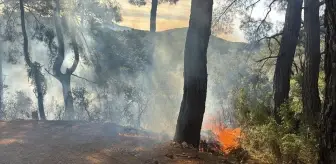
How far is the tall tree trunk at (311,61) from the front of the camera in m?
8.72

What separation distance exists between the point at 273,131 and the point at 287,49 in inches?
141

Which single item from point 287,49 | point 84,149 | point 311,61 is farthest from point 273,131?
point 84,149

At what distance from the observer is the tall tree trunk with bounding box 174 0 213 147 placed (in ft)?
28.7

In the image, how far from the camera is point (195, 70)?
888 centimetres

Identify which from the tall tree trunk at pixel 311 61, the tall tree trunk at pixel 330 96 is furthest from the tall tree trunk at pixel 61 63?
the tall tree trunk at pixel 330 96

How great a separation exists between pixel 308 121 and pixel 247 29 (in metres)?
12.3

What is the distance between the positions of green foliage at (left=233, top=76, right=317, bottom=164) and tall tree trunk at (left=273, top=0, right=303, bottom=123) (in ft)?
0.96

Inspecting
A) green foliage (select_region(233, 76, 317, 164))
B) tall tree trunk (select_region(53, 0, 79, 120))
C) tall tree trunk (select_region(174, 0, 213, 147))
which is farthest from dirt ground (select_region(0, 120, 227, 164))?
tall tree trunk (select_region(53, 0, 79, 120))

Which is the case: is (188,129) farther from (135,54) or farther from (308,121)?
(135,54)

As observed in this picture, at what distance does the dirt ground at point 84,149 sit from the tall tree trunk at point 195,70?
0.65 meters

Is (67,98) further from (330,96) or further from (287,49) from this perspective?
(330,96)

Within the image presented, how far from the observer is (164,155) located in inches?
302

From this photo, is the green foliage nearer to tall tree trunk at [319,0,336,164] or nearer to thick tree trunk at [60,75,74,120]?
tall tree trunk at [319,0,336,164]

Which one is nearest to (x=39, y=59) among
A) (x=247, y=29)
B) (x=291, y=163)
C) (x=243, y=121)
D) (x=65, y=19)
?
(x=65, y=19)
